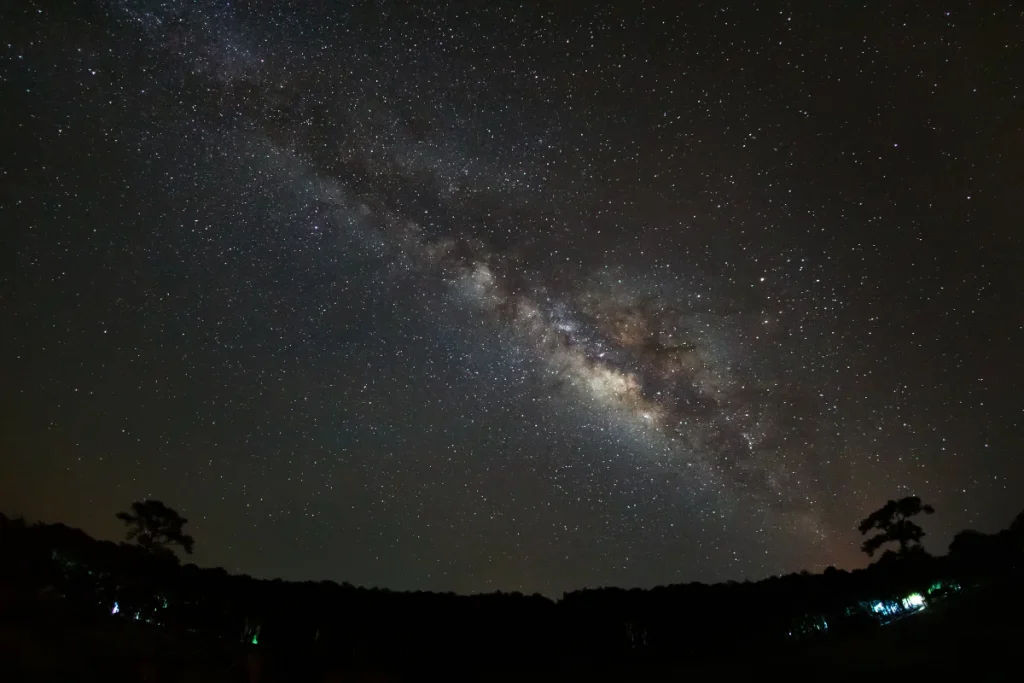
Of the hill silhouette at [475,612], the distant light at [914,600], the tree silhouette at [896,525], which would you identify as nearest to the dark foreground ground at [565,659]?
the hill silhouette at [475,612]

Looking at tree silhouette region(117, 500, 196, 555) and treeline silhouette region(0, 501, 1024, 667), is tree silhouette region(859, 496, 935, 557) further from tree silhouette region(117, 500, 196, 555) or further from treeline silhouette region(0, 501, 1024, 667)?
tree silhouette region(117, 500, 196, 555)

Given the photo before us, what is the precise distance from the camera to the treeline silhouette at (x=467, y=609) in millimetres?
14156

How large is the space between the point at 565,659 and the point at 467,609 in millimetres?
2477

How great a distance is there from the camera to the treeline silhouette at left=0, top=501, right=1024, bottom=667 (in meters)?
14.2

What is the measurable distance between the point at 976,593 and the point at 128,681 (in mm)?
15993

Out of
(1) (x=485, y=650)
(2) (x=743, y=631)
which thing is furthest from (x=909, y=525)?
(1) (x=485, y=650)

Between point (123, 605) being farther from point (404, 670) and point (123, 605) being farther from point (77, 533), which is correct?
point (404, 670)

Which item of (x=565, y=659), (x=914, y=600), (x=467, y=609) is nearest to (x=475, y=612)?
(x=467, y=609)

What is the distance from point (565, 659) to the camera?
1436 centimetres

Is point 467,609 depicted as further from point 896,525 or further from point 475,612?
point 896,525

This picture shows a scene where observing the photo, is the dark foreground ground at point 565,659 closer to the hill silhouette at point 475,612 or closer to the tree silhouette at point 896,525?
the hill silhouette at point 475,612

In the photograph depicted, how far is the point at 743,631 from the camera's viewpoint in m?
14.3

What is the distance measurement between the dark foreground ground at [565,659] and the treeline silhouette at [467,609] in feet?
0.85

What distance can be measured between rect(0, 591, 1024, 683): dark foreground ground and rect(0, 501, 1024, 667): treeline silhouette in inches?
10.2
